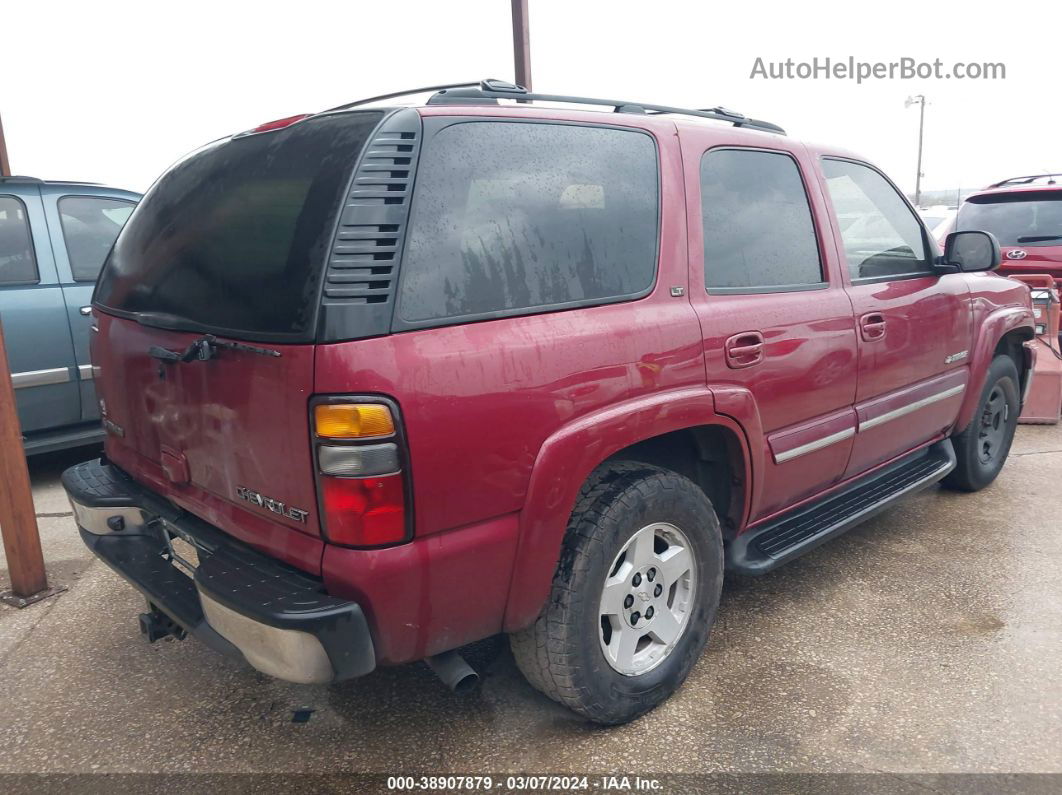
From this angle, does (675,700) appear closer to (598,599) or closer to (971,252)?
(598,599)

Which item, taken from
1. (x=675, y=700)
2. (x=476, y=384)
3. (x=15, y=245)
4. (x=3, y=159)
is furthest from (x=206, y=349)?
(x=3, y=159)

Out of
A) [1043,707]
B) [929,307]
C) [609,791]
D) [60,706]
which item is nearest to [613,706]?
[609,791]

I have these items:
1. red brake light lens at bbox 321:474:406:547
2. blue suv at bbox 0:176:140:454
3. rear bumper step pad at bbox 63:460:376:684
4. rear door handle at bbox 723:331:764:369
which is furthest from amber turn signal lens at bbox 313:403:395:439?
blue suv at bbox 0:176:140:454

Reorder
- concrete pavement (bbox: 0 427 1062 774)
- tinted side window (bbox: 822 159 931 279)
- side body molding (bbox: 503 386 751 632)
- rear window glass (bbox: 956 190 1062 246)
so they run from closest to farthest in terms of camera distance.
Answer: side body molding (bbox: 503 386 751 632)
concrete pavement (bbox: 0 427 1062 774)
tinted side window (bbox: 822 159 931 279)
rear window glass (bbox: 956 190 1062 246)

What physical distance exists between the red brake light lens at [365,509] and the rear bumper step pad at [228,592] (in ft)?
0.53

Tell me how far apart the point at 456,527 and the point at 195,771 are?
44.6 inches

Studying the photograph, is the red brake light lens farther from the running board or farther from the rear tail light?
the running board

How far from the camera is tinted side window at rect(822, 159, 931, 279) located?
10.6 ft

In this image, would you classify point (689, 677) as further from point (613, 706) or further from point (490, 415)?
point (490, 415)

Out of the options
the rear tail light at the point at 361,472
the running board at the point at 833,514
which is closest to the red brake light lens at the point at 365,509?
the rear tail light at the point at 361,472

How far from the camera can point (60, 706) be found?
2.60m

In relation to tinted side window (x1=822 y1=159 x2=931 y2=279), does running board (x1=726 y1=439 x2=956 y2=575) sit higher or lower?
lower

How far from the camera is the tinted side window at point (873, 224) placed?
323 centimetres

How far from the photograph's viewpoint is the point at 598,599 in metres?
2.24
